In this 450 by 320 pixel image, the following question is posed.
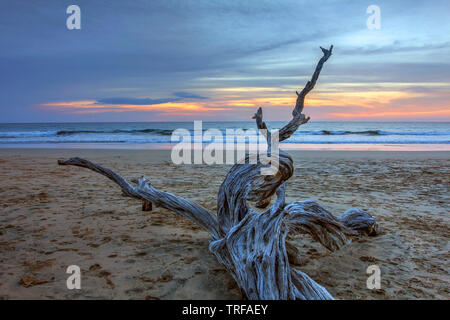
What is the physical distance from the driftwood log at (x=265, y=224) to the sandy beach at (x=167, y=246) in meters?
0.25

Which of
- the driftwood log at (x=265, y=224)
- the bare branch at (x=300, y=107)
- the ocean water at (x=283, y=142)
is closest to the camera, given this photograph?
the driftwood log at (x=265, y=224)

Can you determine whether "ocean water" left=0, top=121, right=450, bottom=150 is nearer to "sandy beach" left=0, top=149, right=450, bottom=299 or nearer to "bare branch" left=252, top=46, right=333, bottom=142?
"sandy beach" left=0, top=149, right=450, bottom=299

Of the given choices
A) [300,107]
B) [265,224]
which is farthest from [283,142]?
[265,224]

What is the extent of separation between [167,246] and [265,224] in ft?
4.52

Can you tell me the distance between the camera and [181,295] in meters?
2.49

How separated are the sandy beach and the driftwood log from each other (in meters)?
0.25

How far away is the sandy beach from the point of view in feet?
8.55

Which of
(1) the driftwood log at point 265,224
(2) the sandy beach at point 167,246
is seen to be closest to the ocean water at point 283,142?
(2) the sandy beach at point 167,246

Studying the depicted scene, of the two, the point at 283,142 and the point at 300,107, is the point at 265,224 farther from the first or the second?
the point at 283,142

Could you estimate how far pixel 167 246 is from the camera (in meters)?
3.45

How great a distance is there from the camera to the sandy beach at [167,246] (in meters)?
2.61

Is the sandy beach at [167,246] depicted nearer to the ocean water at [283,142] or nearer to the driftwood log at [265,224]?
the driftwood log at [265,224]

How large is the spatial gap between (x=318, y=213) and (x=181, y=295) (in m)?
1.56
